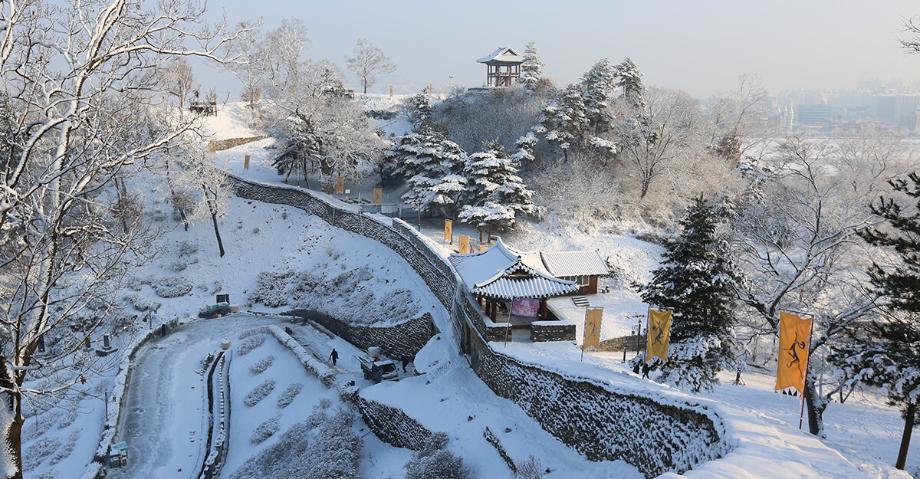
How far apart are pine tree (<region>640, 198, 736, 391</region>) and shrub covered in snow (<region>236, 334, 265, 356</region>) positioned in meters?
15.9

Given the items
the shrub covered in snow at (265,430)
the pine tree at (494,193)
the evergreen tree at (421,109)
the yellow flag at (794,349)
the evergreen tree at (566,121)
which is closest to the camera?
the yellow flag at (794,349)

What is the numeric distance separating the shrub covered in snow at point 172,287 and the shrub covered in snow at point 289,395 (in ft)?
39.8

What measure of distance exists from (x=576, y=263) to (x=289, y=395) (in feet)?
39.9

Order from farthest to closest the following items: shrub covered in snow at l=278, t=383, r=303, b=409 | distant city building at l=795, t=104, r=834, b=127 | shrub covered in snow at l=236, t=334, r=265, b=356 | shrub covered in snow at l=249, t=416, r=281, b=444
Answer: distant city building at l=795, t=104, r=834, b=127 → shrub covered in snow at l=236, t=334, r=265, b=356 → shrub covered in snow at l=278, t=383, r=303, b=409 → shrub covered in snow at l=249, t=416, r=281, b=444

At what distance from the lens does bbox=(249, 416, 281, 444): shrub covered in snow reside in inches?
693

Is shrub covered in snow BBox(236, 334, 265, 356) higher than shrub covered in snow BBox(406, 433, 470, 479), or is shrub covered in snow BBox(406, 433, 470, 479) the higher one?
shrub covered in snow BBox(406, 433, 470, 479)

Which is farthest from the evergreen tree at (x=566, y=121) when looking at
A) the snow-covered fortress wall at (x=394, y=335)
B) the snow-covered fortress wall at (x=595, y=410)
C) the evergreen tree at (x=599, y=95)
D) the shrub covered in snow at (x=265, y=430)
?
the shrub covered in snow at (x=265, y=430)

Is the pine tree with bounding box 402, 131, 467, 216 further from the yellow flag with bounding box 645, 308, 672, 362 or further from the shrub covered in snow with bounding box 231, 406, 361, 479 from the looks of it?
the yellow flag with bounding box 645, 308, 672, 362

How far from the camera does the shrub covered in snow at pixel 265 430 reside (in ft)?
57.7

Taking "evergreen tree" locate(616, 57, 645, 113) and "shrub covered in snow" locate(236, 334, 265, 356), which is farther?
"evergreen tree" locate(616, 57, 645, 113)

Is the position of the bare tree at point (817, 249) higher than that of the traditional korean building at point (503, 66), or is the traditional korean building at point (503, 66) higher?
the traditional korean building at point (503, 66)

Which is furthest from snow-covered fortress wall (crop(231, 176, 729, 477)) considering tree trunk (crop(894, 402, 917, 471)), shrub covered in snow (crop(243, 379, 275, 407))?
shrub covered in snow (crop(243, 379, 275, 407))

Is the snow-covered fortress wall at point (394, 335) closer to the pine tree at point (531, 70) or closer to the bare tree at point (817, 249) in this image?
the bare tree at point (817, 249)

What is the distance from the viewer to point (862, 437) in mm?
14578
